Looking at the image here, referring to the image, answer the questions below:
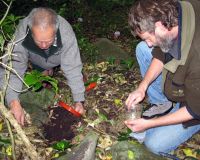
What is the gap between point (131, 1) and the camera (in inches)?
322

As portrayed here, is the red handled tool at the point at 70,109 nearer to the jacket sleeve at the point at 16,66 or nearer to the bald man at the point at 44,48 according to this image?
the bald man at the point at 44,48

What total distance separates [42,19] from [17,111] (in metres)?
1.09

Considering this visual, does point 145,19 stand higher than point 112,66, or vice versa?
point 145,19

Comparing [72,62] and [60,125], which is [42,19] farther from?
[60,125]

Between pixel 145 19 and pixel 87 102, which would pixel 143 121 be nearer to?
pixel 145 19

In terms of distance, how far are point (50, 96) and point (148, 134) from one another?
1.36 metres

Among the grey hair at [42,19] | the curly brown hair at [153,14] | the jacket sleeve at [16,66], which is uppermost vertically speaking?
the curly brown hair at [153,14]

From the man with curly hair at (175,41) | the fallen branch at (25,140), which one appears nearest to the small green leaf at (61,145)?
the fallen branch at (25,140)

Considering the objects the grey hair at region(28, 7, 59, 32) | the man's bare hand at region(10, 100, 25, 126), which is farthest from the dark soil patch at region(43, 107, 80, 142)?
the grey hair at region(28, 7, 59, 32)

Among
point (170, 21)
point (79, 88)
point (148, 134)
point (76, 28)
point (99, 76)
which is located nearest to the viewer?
point (170, 21)

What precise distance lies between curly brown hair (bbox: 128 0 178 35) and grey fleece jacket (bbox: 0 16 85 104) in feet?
3.99

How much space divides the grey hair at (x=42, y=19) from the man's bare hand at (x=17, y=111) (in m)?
0.89

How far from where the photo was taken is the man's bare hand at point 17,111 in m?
4.00

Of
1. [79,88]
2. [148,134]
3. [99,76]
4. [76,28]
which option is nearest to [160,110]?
[148,134]
